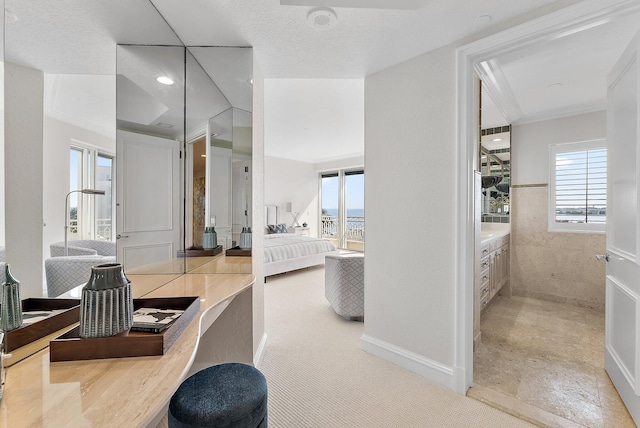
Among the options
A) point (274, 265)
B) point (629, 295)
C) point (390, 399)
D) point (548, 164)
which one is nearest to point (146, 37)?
point (390, 399)

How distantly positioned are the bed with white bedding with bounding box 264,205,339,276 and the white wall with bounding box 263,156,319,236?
6.24 ft

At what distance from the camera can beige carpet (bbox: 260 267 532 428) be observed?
1.72 m

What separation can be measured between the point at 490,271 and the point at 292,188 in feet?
19.7

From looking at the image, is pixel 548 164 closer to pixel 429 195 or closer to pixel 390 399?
pixel 429 195

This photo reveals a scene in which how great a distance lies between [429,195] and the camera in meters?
2.14

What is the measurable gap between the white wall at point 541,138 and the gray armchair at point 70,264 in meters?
4.74

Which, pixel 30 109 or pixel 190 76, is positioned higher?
pixel 190 76

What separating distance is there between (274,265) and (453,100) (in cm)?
382

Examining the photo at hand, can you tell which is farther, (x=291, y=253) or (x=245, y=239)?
(x=291, y=253)

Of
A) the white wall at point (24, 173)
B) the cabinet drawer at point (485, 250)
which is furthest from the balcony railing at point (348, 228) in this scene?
A: the white wall at point (24, 173)

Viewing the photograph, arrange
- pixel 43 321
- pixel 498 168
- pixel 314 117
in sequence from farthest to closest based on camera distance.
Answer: pixel 314 117
pixel 498 168
pixel 43 321

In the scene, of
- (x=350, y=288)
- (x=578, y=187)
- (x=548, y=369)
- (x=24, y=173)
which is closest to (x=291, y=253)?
(x=350, y=288)

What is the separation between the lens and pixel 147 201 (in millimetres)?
1771

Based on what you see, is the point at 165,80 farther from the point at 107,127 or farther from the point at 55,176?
the point at 55,176
